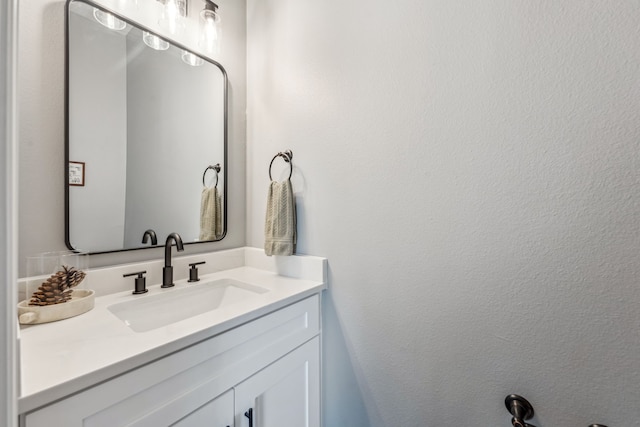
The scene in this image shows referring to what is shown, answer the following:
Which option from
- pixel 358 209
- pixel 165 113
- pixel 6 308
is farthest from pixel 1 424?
pixel 165 113

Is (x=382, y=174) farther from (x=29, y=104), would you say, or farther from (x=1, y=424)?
(x=29, y=104)

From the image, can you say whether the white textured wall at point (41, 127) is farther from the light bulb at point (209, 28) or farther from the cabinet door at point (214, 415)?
the cabinet door at point (214, 415)

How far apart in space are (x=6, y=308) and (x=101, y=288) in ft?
2.76

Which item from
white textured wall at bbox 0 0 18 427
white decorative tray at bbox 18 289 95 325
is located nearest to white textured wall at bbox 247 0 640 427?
white decorative tray at bbox 18 289 95 325

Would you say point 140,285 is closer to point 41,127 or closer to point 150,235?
point 150,235

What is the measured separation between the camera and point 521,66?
765 millimetres

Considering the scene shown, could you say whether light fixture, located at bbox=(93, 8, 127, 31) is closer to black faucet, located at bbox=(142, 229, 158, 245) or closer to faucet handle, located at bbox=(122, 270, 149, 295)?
black faucet, located at bbox=(142, 229, 158, 245)

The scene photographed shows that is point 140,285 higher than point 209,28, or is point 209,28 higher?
point 209,28

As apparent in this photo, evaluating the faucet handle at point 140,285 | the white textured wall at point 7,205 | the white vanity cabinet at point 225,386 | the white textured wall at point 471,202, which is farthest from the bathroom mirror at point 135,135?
the white textured wall at point 7,205

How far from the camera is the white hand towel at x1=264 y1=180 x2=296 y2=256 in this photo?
119cm

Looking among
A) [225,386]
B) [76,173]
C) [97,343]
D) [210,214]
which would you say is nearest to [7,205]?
[97,343]

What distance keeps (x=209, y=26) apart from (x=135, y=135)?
1.99 feet

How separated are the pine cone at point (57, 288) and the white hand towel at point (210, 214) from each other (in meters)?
0.49

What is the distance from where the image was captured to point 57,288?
804mm
